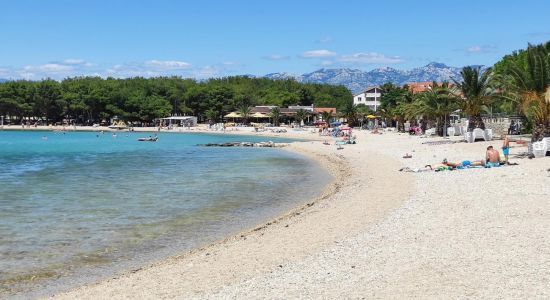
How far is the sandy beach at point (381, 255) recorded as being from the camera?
8062mm

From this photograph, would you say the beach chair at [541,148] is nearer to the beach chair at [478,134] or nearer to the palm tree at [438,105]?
the beach chair at [478,134]

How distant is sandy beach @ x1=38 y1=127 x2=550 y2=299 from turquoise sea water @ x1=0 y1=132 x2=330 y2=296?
129 centimetres

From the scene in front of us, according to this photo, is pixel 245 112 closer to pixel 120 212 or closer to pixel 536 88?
pixel 536 88

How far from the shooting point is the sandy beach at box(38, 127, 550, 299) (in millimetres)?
8062

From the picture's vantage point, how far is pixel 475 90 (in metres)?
38.5

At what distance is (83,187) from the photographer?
25172 millimetres

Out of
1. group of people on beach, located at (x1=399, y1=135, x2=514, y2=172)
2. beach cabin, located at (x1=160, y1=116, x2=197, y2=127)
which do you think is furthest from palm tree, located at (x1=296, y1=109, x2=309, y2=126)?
group of people on beach, located at (x1=399, y1=135, x2=514, y2=172)

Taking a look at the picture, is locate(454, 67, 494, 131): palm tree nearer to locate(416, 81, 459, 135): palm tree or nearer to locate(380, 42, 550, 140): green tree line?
locate(380, 42, 550, 140): green tree line

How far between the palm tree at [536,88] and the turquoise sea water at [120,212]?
9.93 meters

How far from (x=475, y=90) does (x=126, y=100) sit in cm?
9029

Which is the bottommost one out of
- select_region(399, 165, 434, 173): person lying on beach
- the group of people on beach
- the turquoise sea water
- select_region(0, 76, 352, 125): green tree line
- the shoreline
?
the turquoise sea water

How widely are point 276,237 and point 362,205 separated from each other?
4415 millimetres

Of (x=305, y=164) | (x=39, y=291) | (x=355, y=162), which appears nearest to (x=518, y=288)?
(x=39, y=291)

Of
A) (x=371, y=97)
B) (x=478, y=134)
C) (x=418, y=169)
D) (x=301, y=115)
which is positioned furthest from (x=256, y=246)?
(x=371, y=97)
